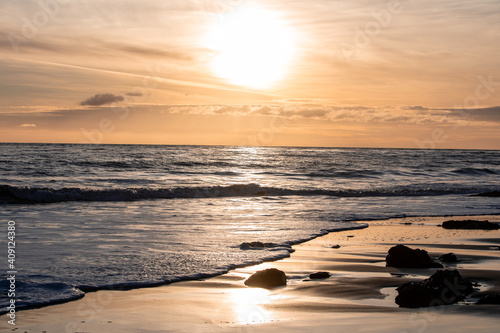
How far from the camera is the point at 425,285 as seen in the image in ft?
19.6

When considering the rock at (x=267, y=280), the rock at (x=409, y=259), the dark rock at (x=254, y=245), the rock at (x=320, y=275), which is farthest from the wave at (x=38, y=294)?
the rock at (x=409, y=259)

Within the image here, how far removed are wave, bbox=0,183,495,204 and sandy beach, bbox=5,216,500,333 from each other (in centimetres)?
1523

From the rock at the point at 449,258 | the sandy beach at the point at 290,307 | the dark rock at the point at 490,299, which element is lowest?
the sandy beach at the point at 290,307

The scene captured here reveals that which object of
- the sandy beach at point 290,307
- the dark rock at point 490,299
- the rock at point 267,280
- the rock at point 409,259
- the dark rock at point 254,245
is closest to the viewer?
the sandy beach at point 290,307

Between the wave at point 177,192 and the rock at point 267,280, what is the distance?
52.1 feet

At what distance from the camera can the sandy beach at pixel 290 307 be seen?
5145 millimetres

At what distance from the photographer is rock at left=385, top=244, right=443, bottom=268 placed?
7.98 m

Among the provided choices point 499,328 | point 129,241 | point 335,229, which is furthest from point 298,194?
point 499,328

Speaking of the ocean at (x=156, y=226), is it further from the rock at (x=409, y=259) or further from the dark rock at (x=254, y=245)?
the rock at (x=409, y=259)

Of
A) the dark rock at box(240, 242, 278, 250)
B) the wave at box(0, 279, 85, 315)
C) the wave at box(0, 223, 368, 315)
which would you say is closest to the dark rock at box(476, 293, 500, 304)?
the wave at box(0, 223, 368, 315)

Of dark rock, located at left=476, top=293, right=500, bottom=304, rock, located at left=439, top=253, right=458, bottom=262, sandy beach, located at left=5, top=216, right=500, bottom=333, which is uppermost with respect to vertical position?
dark rock, located at left=476, top=293, right=500, bottom=304

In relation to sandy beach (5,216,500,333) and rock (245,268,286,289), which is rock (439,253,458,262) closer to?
sandy beach (5,216,500,333)

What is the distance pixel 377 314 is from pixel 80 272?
4.73 meters

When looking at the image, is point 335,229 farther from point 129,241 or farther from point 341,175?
point 341,175
